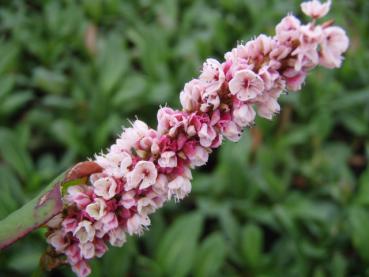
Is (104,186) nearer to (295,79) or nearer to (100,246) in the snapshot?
(100,246)

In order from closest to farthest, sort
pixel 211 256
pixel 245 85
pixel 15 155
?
pixel 245 85 < pixel 211 256 < pixel 15 155

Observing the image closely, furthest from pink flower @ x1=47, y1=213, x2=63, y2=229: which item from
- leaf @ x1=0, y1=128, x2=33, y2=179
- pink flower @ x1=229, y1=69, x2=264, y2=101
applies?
leaf @ x1=0, y1=128, x2=33, y2=179

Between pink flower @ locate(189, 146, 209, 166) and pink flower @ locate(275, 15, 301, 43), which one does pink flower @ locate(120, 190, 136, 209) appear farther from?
pink flower @ locate(275, 15, 301, 43)

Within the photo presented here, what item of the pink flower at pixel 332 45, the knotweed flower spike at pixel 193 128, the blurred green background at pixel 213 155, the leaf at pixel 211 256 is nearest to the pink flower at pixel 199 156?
the knotweed flower spike at pixel 193 128

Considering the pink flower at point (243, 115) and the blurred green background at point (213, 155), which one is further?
the blurred green background at point (213, 155)

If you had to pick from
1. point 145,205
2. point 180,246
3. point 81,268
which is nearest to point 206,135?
point 145,205

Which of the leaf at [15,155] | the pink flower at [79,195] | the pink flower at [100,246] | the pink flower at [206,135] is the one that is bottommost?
the pink flower at [206,135]

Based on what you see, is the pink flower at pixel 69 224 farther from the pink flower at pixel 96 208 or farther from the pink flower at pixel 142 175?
the pink flower at pixel 142 175
